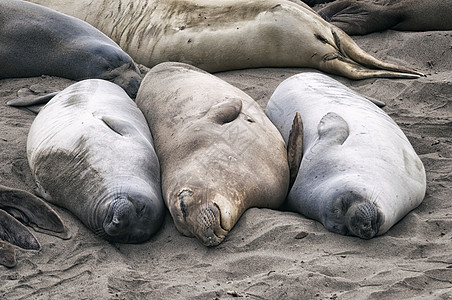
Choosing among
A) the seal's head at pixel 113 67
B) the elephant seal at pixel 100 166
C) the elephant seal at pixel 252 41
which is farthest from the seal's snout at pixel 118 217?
the elephant seal at pixel 252 41

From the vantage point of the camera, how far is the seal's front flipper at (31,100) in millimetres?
5586

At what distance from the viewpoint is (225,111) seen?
4.71 meters

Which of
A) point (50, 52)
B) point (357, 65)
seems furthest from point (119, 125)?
point (357, 65)

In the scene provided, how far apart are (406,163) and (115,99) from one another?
2021 millimetres

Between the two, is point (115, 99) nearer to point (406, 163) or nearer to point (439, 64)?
point (406, 163)

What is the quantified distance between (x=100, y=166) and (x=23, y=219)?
0.51m

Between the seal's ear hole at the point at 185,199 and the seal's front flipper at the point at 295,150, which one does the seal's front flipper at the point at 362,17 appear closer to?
the seal's front flipper at the point at 295,150

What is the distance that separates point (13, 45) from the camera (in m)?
6.34

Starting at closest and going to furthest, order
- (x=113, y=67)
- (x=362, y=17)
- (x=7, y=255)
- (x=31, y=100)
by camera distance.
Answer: (x=7, y=255) < (x=31, y=100) < (x=113, y=67) < (x=362, y=17)

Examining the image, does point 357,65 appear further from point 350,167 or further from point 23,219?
point 23,219

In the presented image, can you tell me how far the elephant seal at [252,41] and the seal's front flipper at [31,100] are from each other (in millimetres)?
1492

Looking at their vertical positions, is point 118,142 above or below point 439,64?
above

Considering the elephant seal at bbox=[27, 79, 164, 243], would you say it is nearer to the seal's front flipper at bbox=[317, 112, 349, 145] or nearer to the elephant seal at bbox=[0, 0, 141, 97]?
the seal's front flipper at bbox=[317, 112, 349, 145]

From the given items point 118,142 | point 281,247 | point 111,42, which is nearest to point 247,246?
point 281,247
